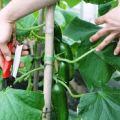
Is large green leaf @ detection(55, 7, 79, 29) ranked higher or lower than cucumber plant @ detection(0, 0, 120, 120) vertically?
higher

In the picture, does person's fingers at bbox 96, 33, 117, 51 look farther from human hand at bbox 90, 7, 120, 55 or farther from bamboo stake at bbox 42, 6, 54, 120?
bamboo stake at bbox 42, 6, 54, 120

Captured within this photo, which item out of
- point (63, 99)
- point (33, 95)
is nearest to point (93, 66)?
point (63, 99)

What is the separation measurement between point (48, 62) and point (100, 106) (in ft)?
0.64

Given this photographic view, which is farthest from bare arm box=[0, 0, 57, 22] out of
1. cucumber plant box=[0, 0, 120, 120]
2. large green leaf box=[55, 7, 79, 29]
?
large green leaf box=[55, 7, 79, 29]

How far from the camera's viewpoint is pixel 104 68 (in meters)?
1.25

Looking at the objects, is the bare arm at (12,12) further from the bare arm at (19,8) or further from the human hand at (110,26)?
the human hand at (110,26)

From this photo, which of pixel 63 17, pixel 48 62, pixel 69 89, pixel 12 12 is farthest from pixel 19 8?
pixel 63 17

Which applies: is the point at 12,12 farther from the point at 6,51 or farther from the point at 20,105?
the point at 20,105

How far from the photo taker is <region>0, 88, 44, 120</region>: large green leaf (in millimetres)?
1028

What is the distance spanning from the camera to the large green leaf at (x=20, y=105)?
3.37 ft

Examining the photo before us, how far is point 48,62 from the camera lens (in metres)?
1.07

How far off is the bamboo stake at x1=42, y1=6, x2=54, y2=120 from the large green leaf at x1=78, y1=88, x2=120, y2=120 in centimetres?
9

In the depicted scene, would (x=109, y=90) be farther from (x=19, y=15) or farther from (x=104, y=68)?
(x=19, y=15)

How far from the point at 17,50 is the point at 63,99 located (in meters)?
0.22
